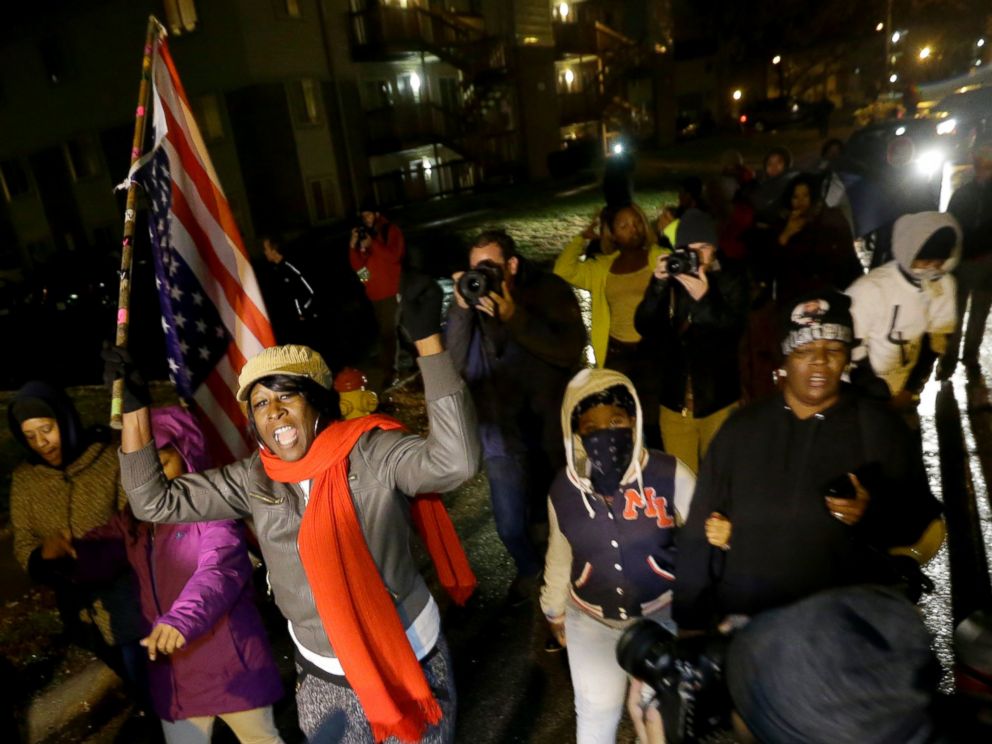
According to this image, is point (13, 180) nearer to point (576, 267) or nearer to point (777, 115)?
point (576, 267)

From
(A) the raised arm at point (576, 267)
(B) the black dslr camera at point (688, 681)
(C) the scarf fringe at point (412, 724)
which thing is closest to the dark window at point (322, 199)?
(A) the raised arm at point (576, 267)

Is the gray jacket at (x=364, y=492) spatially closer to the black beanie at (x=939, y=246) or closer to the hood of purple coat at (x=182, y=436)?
the hood of purple coat at (x=182, y=436)

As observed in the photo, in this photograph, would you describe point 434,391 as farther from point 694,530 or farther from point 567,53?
point 567,53

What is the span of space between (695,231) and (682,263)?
0.25 meters

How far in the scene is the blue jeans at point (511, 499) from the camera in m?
3.88

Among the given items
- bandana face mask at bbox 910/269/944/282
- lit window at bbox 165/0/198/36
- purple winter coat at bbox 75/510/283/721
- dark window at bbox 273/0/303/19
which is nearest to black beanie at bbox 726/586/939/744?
purple winter coat at bbox 75/510/283/721

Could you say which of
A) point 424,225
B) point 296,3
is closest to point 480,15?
point 296,3

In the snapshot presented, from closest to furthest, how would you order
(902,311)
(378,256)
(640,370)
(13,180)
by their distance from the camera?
(902,311) → (640,370) → (378,256) → (13,180)

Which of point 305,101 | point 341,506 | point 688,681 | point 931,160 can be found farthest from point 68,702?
point 305,101

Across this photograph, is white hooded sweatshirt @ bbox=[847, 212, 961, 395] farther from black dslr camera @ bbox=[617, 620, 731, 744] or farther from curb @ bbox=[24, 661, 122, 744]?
curb @ bbox=[24, 661, 122, 744]

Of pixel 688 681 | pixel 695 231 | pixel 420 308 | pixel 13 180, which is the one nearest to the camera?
pixel 688 681

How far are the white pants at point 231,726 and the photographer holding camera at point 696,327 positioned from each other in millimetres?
2470

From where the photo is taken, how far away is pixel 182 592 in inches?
101

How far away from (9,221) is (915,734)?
32847 mm
